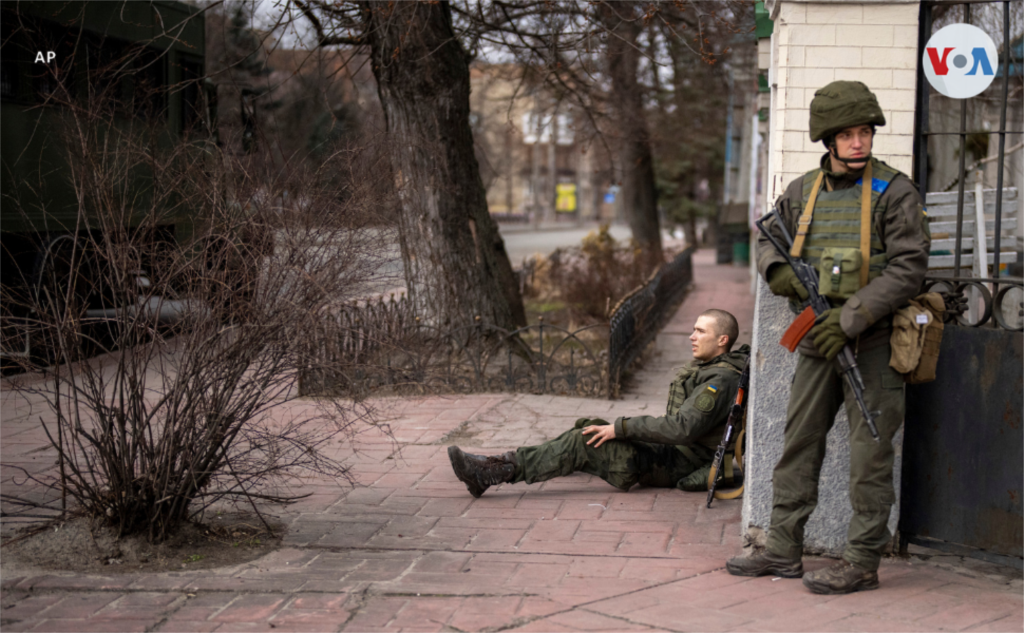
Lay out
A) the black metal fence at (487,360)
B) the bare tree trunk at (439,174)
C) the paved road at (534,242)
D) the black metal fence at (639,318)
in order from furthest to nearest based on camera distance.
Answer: the paved road at (534,242) → the bare tree trunk at (439,174) → the black metal fence at (639,318) → the black metal fence at (487,360)

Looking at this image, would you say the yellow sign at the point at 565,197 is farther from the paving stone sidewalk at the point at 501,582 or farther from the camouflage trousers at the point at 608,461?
the paving stone sidewalk at the point at 501,582

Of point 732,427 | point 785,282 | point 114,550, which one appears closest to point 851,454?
point 785,282

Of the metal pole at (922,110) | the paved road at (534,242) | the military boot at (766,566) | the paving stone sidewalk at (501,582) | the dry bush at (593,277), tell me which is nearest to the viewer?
the paving stone sidewalk at (501,582)

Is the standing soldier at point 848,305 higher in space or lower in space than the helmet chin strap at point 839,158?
lower

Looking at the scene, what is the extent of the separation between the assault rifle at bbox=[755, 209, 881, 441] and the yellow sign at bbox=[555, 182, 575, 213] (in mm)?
79835

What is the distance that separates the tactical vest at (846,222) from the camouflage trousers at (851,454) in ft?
1.19

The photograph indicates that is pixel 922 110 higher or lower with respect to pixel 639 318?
higher

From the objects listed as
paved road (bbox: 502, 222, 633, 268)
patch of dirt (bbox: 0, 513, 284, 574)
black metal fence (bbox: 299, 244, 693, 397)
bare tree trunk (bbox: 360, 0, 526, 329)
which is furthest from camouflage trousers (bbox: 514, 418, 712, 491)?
paved road (bbox: 502, 222, 633, 268)

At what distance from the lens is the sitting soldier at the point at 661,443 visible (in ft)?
15.7

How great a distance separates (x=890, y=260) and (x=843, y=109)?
0.58 meters

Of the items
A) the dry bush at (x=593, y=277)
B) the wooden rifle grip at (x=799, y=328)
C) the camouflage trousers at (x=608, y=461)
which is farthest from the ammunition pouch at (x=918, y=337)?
the dry bush at (x=593, y=277)

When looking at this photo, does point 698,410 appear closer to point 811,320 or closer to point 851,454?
point 851,454

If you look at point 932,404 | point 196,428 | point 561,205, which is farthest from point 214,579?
point 561,205

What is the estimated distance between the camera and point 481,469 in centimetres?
493
